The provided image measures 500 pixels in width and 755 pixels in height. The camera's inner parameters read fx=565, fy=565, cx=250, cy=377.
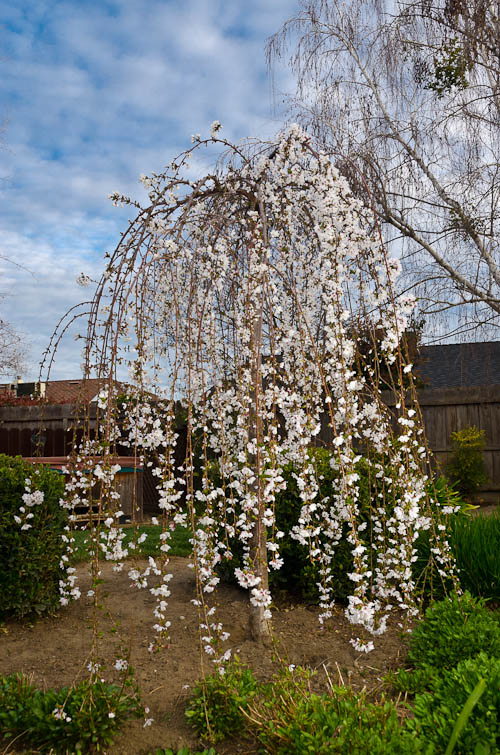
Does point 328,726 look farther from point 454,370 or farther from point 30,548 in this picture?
point 454,370

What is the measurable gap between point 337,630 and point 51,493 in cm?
189

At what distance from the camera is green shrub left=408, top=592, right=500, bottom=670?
2.34m

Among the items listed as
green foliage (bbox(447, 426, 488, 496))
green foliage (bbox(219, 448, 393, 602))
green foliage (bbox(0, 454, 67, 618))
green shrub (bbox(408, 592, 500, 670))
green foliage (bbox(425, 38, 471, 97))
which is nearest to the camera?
green shrub (bbox(408, 592, 500, 670))

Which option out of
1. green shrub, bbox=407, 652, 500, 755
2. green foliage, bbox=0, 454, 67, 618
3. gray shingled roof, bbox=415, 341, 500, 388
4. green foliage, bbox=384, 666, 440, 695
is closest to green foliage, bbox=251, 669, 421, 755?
green shrub, bbox=407, 652, 500, 755

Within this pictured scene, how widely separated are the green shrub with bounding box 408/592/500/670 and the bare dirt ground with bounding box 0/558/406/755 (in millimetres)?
160

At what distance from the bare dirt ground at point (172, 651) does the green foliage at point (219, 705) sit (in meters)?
0.05

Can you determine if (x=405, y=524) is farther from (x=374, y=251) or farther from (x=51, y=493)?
(x=51, y=493)

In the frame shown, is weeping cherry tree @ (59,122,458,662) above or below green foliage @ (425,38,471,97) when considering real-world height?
below

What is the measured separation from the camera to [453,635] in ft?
7.89

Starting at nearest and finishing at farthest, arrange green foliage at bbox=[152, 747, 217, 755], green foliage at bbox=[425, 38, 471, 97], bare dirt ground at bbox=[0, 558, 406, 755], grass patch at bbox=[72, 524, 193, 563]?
1. green foliage at bbox=[152, 747, 217, 755]
2. bare dirt ground at bbox=[0, 558, 406, 755]
3. grass patch at bbox=[72, 524, 193, 563]
4. green foliage at bbox=[425, 38, 471, 97]

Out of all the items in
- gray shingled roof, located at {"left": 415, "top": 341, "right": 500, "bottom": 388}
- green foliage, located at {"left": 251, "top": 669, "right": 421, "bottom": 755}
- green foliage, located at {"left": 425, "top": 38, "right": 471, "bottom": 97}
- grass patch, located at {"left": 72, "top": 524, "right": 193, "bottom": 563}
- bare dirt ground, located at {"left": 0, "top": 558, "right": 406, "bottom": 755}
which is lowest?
bare dirt ground, located at {"left": 0, "top": 558, "right": 406, "bottom": 755}

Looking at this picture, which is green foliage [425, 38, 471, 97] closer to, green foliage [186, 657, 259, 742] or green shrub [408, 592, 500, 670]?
green shrub [408, 592, 500, 670]

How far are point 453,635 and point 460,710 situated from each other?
69 cm

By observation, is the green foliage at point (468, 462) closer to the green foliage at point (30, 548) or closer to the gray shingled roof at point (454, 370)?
the gray shingled roof at point (454, 370)
